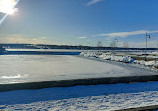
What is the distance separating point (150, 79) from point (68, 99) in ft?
21.0

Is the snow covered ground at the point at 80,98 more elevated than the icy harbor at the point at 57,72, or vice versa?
the icy harbor at the point at 57,72

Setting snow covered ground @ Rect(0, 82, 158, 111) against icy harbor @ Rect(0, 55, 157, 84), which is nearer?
snow covered ground @ Rect(0, 82, 158, 111)

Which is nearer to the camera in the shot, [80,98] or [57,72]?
[80,98]

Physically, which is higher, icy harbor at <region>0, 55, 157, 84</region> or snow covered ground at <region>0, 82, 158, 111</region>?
icy harbor at <region>0, 55, 157, 84</region>

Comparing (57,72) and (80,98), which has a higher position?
(57,72)

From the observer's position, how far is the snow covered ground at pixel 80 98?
5453 mm

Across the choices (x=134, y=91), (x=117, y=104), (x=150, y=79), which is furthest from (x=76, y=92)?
(x=150, y=79)

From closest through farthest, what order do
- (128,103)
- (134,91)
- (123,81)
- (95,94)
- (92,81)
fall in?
1. (128,103)
2. (95,94)
3. (134,91)
4. (92,81)
5. (123,81)

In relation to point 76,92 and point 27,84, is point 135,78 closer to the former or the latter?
point 76,92

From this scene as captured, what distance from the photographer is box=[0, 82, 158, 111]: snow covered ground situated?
5453 millimetres

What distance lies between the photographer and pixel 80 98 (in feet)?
21.0

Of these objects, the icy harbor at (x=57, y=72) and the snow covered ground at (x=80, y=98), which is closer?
the snow covered ground at (x=80, y=98)

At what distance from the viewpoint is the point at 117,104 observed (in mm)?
5758

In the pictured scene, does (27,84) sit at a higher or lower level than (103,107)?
higher
